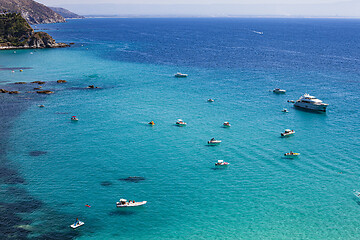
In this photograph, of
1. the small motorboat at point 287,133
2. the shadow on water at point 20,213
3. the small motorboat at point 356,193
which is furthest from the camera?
the small motorboat at point 287,133

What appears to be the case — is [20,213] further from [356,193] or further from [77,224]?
[356,193]

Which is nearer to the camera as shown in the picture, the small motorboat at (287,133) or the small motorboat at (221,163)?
the small motorboat at (221,163)

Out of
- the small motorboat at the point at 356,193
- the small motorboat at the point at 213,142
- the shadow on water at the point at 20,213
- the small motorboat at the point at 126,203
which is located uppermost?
the small motorboat at the point at 213,142

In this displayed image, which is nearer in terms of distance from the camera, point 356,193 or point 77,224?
point 77,224

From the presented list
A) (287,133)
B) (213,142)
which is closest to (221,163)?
(213,142)

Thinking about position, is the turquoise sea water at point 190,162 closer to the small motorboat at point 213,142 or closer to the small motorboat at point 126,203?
the small motorboat at point 126,203

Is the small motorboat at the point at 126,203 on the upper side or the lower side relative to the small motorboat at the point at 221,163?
lower

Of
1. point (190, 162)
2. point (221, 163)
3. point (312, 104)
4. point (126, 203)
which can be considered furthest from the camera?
point (312, 104)

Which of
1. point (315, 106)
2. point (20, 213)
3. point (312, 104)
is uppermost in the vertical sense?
point (312, 104)

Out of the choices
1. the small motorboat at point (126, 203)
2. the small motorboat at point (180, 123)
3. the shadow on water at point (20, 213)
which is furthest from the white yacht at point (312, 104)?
the shadow on water at point (20, 213)

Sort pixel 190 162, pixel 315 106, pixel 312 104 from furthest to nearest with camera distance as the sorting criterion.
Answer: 1. pixel 312 104
2. pixel 315 106
3. pixel 190 162

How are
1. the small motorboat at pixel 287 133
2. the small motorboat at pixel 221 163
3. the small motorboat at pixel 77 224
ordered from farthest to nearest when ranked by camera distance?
1. the small motorboat at pixel 287 133
2. the small motorboat at pixel 221 163
3. the small motorboat at pixel 77 224
